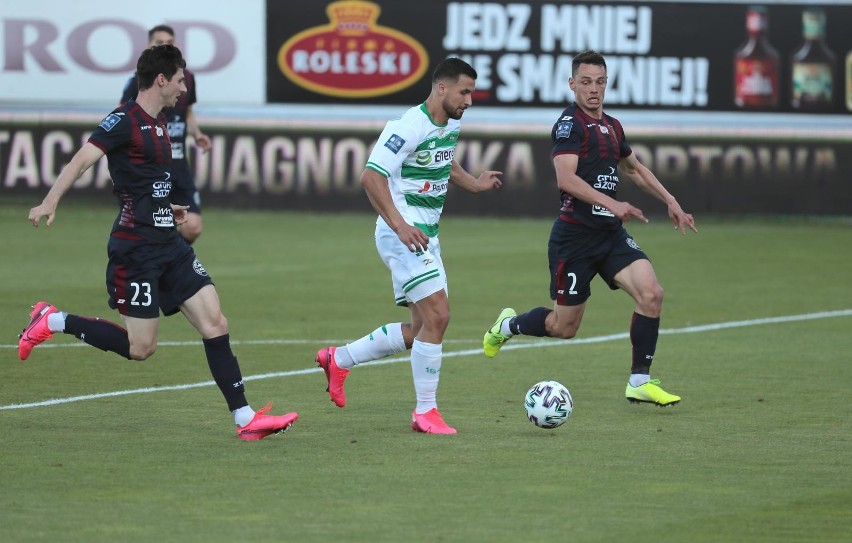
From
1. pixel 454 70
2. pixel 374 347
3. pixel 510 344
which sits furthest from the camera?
pixel 510 344

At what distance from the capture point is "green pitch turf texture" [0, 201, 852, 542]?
255 inches

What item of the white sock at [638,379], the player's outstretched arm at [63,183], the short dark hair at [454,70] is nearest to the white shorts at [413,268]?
the short dark hair at [454,70]

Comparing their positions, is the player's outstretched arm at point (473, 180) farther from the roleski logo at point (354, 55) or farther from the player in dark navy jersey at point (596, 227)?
the roleski logo at point (354, 55)

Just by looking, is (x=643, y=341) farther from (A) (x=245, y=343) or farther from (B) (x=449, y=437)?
(A) (x=245, y=343)

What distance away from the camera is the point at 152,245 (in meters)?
8.42

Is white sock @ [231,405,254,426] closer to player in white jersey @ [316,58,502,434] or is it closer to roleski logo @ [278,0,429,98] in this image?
player in white jersey @ [316,58,502,434]

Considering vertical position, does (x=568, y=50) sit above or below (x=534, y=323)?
above

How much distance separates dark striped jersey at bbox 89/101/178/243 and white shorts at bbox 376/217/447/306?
1.18 meters

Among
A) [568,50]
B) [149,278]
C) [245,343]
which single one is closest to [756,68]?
[568,50]

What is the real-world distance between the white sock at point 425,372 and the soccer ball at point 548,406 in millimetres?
512

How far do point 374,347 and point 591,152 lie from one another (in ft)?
6.03

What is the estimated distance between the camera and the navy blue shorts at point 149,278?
838cm

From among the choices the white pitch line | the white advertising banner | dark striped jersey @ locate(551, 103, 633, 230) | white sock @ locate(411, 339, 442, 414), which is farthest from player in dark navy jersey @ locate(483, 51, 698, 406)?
the white advertising banner

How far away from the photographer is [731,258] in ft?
62.1
